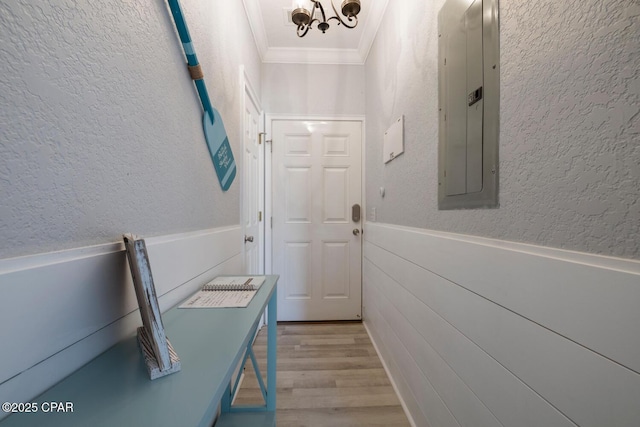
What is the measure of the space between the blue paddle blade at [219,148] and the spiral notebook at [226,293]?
544mm

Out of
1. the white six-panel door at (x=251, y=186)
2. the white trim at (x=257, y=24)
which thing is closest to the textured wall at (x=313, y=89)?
the white trim at (x=257, y=24)

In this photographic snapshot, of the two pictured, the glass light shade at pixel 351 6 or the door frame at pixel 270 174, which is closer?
the glass light shade at pixel 351 6

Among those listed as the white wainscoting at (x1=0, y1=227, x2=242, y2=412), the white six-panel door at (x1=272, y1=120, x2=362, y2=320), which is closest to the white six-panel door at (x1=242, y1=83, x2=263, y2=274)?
the white six-panel door at (x1=272, y1=120, x2=362, y2=320)

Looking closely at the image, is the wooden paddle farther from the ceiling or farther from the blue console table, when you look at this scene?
the ceiling

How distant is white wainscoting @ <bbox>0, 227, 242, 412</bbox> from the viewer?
0.37 metres

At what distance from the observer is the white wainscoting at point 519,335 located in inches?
17.1

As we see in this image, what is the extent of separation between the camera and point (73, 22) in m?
0.49

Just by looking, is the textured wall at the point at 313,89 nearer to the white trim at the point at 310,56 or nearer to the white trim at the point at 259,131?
the white trim at the point at 310,56

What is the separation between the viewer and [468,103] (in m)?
0.85

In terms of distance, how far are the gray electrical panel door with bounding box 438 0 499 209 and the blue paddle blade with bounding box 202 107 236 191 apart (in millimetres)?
1024

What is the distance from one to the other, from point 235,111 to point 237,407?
5.47ft

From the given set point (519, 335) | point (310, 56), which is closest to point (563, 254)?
point (519, 335)

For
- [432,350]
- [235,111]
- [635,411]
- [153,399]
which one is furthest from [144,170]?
[432,350]

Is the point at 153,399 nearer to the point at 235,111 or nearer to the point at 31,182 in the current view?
the point at 31,182
